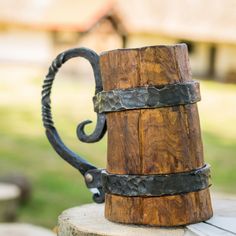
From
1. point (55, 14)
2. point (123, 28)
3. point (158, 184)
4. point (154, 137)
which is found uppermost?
point (55, 14)

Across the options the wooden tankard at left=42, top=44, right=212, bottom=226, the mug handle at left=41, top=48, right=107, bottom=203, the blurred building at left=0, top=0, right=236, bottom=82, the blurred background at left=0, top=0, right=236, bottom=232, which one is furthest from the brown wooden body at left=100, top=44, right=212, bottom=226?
the blurred building at left=0, top=0, right=236, bottom=82

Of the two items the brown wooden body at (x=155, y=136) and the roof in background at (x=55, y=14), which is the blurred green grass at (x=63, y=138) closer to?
the roof in background at (x=55, y=14)

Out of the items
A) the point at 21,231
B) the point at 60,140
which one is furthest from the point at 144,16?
the point at 60,140

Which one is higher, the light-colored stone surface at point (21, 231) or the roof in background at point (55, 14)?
the roof in background at point (55, 14)

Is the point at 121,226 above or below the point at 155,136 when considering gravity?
below

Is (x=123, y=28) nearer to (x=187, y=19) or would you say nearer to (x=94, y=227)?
(x=187, y=19)

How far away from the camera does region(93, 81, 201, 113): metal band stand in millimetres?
2805

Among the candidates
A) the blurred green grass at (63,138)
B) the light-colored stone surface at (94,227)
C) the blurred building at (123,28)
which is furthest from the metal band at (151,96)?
the blurred building at (123,28)

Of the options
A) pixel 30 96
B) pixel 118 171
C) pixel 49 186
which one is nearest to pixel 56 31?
pixel 30 96

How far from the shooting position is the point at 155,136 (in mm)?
2824

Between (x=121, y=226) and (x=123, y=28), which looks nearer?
(x=121, y=226)

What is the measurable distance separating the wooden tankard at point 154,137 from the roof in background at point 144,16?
65.7 ft

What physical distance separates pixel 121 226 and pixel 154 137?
1.07ft

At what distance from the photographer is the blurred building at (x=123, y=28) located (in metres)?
23.5
